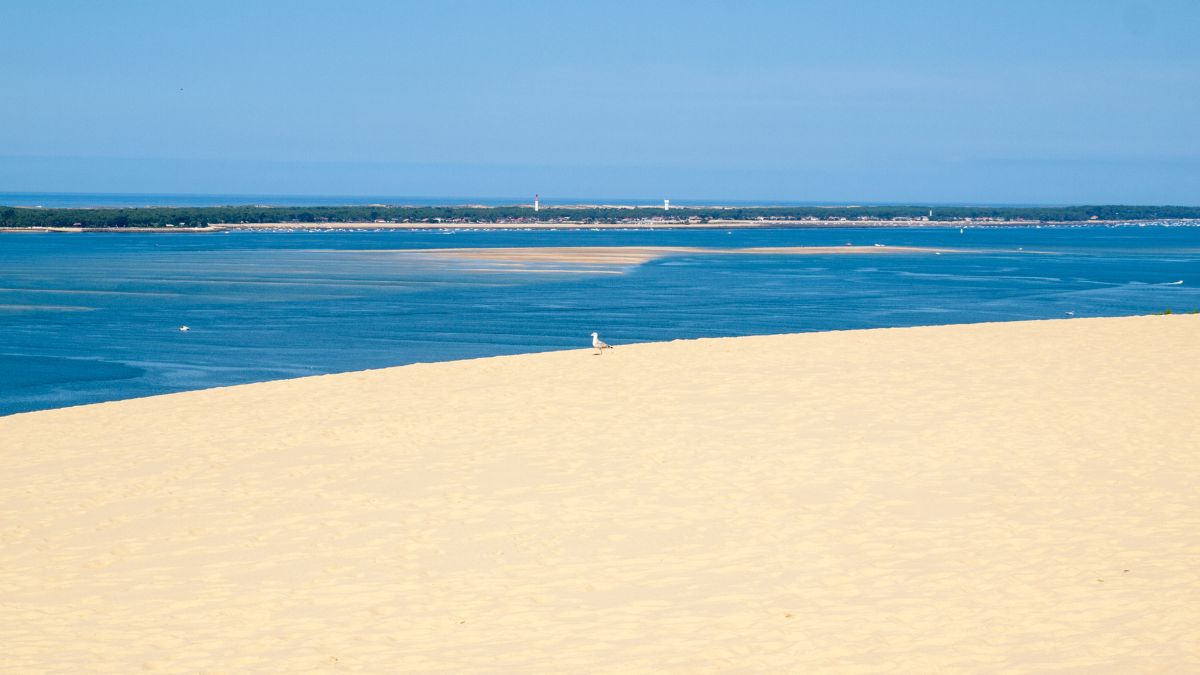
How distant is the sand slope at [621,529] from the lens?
6.88 meters

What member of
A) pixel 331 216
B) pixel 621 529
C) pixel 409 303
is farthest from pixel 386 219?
pixel 621 529

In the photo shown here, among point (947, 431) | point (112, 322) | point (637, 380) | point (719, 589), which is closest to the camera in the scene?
point (719, 589)

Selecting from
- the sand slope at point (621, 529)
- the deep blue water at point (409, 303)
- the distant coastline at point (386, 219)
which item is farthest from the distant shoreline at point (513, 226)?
the sand slope at point (621, 529)

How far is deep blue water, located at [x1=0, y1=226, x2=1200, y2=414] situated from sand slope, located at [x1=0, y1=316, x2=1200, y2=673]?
11.4 m

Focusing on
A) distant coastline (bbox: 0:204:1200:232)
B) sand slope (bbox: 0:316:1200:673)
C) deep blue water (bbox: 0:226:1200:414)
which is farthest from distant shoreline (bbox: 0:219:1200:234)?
sand slope (bbox: 0:316:1200:673)

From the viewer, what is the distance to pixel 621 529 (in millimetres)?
9180

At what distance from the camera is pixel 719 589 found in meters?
7.80

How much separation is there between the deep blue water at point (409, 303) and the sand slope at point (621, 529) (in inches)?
450

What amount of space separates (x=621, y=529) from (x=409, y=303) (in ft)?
121

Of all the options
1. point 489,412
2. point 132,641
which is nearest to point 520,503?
point 132,641

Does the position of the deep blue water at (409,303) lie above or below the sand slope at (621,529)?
below

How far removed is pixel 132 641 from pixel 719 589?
3291mm

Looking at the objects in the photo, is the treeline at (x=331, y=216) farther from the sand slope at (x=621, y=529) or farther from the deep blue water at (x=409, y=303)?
the sand slope at (x=621, y=529)

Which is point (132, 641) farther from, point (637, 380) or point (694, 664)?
point (637, 380)
